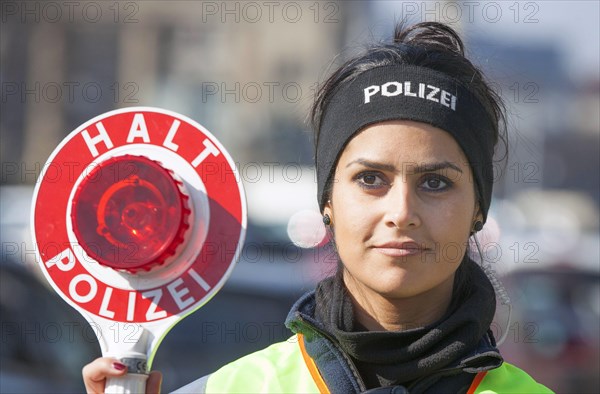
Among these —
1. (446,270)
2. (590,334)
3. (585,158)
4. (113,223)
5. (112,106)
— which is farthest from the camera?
(585,158)

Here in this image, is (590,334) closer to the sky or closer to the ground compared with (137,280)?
closer to the ground

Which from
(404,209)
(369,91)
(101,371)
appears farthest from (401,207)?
(101,371)

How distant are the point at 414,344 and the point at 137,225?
65 centimetres

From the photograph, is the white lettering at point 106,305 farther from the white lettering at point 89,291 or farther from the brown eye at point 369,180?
the brown eye at point 369,180

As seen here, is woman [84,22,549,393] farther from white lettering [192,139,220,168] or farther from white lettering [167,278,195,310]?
white lettering [192,139,220,168]

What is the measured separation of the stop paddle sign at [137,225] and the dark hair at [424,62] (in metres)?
0.38

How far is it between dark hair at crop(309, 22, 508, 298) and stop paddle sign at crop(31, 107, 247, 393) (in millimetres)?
382

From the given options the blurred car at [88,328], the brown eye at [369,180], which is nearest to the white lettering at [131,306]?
the brown eye at [369,180]

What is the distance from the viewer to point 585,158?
3297 cm

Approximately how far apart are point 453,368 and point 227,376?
1.65ft

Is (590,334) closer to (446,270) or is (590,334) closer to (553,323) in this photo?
(553,323)

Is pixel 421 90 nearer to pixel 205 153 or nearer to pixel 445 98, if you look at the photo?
pixel 445 98

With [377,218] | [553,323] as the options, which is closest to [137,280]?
[377,218]

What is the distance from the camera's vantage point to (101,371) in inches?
89.5
